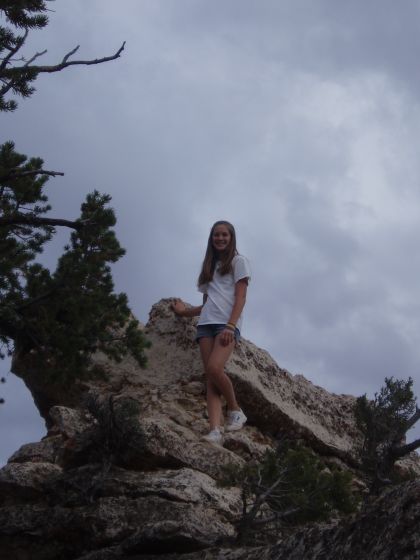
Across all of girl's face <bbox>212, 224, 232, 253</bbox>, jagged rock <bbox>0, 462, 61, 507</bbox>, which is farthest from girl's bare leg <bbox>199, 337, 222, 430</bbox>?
jagged rock <bbox>0, 462, 61, 507</bbox>

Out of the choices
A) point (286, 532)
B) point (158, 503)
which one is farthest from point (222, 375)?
point (286, 532)

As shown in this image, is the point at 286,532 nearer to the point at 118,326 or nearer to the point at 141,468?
the point at 141,468

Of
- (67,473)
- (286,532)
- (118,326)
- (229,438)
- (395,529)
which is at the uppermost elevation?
(118,326)

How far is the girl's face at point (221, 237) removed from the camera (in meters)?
9.20

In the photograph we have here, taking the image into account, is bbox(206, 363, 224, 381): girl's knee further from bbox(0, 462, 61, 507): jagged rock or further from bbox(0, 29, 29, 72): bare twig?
bbox(0, 29, 29, 72): bare twig

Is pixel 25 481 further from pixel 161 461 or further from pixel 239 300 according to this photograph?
pixel 239 300

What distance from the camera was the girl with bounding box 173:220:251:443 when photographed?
8906 millimetres

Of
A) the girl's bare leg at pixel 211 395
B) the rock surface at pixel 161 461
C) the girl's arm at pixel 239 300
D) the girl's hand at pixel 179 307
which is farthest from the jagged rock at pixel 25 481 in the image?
the girl's hand at pixel 179 307

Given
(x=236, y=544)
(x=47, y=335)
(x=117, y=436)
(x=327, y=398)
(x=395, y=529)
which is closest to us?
(x=395, y=529)

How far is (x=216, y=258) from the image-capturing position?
9.37 m

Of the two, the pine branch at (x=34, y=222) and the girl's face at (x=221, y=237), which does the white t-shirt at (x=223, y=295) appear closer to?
the girl's face at (x=221, y=237)

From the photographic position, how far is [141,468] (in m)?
8.17

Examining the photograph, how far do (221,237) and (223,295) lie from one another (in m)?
0.56

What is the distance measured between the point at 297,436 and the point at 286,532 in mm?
3375
